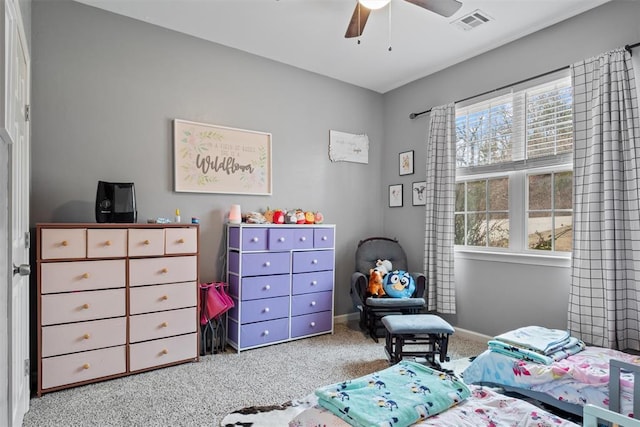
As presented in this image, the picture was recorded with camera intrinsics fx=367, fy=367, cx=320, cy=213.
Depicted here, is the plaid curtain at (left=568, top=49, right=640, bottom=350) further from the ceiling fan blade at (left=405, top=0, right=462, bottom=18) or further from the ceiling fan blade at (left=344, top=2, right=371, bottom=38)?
the ceiling fan blade at (left=344, top=2, right=371, bottom=38)

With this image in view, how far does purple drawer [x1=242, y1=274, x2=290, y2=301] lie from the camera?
125 inches

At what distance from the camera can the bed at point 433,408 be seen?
50.8 inches

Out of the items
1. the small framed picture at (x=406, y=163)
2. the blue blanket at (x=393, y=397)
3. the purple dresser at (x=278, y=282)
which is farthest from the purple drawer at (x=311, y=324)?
the blue blanket at (x=393, y=397)

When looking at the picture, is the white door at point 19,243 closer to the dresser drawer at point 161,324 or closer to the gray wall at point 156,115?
the gray wall at point 156,115

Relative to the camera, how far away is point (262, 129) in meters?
3.67

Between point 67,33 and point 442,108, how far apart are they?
332 cm

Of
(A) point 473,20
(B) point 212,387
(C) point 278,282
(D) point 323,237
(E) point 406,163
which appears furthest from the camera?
(E) point 406,163

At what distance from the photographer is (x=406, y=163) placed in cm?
425

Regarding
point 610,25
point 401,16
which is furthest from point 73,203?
point 610,25

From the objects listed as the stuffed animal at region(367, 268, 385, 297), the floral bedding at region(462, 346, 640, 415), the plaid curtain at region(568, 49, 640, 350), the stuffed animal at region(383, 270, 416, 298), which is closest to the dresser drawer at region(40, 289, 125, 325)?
the stuffed animal at region(367, 268, 385, 297)

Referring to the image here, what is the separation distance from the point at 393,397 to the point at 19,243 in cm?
199

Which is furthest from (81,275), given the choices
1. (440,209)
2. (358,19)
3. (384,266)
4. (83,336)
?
(440,209)

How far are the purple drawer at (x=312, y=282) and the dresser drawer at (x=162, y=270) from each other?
3.17ft

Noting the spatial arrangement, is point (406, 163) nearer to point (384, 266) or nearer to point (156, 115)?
point (384, 266)
